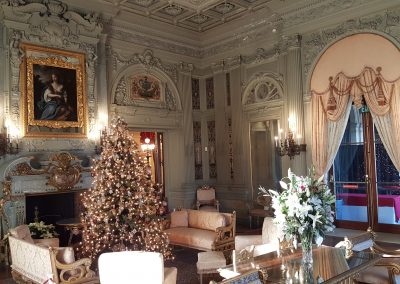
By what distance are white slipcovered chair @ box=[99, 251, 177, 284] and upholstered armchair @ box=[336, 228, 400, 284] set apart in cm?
176

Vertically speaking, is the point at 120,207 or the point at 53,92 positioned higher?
the point at 53,92

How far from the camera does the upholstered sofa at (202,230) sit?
19.0 ft

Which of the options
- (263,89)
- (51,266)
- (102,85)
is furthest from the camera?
(263,89)

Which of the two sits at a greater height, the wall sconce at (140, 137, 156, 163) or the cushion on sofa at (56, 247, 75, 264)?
the wall sconce at (140, 137, 156, 163)

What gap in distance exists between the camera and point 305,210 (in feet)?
9.04

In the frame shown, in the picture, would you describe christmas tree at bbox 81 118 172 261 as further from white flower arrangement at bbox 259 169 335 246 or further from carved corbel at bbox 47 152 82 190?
white flower arrangement at bbox 259 169 335 246

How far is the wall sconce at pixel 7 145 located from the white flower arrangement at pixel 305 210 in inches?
206

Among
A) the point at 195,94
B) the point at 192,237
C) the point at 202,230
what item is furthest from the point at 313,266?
the point at 195,94

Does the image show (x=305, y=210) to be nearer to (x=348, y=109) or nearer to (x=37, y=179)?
(x=348, y=109)

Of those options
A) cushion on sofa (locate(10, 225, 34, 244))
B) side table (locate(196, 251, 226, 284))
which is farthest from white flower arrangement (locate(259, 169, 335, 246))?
cushion on sofa (locate(10, 225, 34, 244))

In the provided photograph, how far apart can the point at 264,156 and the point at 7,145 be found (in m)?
5.35

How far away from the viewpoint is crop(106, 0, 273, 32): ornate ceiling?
313 inches

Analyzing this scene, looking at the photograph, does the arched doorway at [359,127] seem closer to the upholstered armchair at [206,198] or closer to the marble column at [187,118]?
the upholstered armchair at [206,198]

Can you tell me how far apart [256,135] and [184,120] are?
1.91 meters
